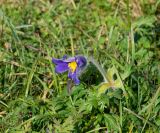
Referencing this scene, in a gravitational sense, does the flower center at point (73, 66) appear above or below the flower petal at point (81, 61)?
below

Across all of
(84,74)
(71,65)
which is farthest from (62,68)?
(84,74)

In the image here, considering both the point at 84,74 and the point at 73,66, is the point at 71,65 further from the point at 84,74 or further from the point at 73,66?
the point at 84,74

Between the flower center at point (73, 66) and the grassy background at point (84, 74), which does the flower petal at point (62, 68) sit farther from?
the grassy background at point (84, 74)

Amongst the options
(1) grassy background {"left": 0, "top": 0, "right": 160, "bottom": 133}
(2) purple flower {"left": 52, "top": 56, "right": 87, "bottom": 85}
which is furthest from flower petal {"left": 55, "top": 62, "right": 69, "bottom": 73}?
(1) grassy background {"left": 0, "top": 0, "right": 160, "bottom": 133}

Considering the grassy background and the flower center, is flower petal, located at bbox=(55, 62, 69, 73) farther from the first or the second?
the grassy background

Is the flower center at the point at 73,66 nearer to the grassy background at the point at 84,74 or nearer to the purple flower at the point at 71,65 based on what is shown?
the purple flower at the point at 71,65

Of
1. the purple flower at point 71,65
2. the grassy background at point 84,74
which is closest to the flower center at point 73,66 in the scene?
the purple flower at point 71,65
